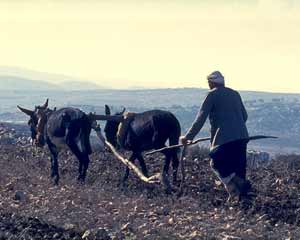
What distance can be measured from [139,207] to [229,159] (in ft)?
5.20

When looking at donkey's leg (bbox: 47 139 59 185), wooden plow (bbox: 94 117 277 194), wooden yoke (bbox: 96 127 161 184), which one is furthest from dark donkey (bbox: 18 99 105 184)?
wooden yoke (bbox: 96 127 161 184)

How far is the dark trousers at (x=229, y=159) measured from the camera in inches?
549

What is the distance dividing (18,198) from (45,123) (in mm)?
4456

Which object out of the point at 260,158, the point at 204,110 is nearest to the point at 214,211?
the point at 204,110

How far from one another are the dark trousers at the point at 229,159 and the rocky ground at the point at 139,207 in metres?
0.52

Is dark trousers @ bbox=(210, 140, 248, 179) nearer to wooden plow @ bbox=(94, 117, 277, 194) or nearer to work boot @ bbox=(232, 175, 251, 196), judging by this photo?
work boot @ bbox=(232, 175, 251, 196)

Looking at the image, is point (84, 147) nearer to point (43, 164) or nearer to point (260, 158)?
point (43, 164)

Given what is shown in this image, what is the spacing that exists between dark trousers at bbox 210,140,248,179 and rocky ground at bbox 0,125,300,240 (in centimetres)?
52

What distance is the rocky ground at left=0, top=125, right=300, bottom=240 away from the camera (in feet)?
38.3

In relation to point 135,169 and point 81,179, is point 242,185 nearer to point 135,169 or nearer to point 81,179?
point 135,169

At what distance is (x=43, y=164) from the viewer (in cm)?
2069

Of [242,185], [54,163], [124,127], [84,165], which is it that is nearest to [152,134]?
[124,127]

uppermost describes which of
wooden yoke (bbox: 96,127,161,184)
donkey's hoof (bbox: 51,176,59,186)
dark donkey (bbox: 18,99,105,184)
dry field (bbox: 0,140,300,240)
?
dark donkey (bbox: 18,99,105,184)

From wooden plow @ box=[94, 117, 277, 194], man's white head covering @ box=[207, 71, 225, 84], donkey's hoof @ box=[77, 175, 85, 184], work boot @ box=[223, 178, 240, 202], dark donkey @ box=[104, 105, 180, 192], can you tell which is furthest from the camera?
donkey's hoof @ box=[77, 175, 85, 184]
